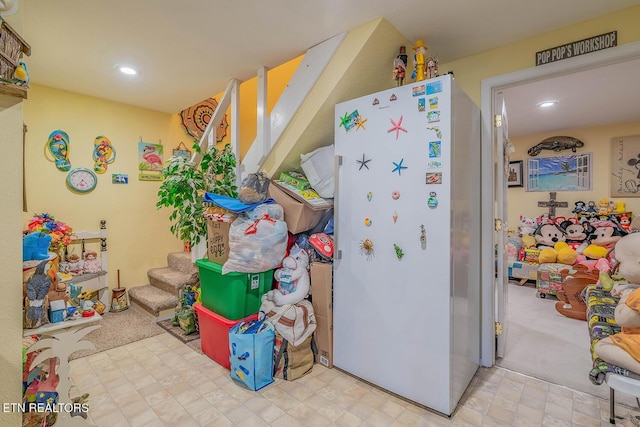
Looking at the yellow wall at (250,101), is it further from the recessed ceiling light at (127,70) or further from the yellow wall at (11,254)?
the yellow wall at (11,254)

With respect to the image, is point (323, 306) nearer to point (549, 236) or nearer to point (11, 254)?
point (11, 254)

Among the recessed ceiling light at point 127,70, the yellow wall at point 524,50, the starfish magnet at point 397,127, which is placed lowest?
the starfish magnet at point 397,127

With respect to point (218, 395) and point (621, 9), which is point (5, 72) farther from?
point (621, 9)

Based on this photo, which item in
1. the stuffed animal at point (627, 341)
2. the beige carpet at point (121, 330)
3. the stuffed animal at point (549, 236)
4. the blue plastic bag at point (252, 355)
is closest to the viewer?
the stuffed animal at point (627, 341)

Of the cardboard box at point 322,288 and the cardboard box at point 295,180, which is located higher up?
the cardboard box at point 295,180

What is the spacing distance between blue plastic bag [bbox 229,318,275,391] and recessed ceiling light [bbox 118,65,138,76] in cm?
232

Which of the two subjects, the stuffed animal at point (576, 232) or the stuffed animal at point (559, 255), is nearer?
the stuffed animal at point (559, 255)

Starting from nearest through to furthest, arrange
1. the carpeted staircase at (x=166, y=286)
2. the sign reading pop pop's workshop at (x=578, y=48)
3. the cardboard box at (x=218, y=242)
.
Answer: the sign reading pop pop's workshop at (x=578, y=48)
the cardboard box at (x=218, y=242)
the carpeted staircase at (x=166, y=286)

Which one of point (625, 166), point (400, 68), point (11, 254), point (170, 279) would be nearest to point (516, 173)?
point (625, 166)

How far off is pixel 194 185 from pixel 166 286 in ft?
4.54

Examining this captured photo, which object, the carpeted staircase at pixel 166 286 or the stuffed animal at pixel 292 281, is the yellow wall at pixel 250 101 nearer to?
the carpeted staircase at pixel 166 286

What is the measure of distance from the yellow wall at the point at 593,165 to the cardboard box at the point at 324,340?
4431mm

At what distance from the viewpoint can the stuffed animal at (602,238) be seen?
3840mm

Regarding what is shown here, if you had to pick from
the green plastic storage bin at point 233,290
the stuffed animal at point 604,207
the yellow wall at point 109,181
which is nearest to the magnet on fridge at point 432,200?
the green plastic storage bin at point 233,290
